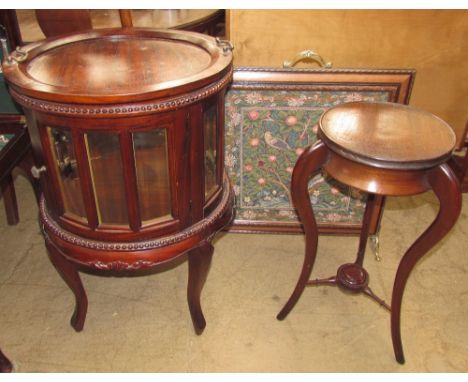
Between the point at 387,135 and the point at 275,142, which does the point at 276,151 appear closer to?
the point at 275,142

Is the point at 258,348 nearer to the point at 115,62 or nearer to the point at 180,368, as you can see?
the point at 180,368

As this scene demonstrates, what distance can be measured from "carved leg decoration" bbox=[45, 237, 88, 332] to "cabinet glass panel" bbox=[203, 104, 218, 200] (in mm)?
517

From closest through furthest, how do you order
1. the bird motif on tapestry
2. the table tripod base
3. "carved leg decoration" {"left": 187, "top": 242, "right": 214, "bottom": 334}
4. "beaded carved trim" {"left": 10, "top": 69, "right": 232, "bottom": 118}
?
1. "beaded carved trim" {"left": 10, "top": 69, "right": 232, "bottom": 118}
2. "carved leg decoration" {"left": 187, "top": 242, "right": 214, "bottom": 334}
3. the table tripod base
4. the bird motif on tapestry

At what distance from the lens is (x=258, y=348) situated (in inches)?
65.7

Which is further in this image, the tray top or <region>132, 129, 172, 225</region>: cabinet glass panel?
<region>132, 129, 172, 225</region>: cabinet glass panel

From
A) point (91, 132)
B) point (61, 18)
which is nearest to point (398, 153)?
point (91, 132)

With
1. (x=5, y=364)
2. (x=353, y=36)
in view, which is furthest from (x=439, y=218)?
(x=5, y=364)

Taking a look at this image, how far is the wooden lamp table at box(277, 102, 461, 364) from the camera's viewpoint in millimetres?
1178

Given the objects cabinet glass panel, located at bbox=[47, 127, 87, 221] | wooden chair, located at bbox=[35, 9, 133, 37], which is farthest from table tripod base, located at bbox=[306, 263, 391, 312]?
wooden chair, located at bbox=[35, 9, 133, 37]

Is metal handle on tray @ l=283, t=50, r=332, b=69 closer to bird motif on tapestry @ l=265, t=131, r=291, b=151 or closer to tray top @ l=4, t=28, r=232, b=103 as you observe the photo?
bird motif on tapestry @ l=265, t=131, r=291, b=151

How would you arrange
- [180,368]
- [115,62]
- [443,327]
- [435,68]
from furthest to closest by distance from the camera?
1. [435,68]
2. [443,327]
3. [180,368]
4. [115,62]

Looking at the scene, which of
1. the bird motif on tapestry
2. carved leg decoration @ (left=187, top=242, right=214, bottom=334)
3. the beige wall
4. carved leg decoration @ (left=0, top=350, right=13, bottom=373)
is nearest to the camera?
carved leg decoration @ (left=187, top=242, right=214, bottom=334)

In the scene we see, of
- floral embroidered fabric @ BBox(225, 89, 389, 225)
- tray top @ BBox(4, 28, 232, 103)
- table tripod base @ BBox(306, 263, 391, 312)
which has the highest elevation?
tray top @ BBox(4, 28, 232, 103)
